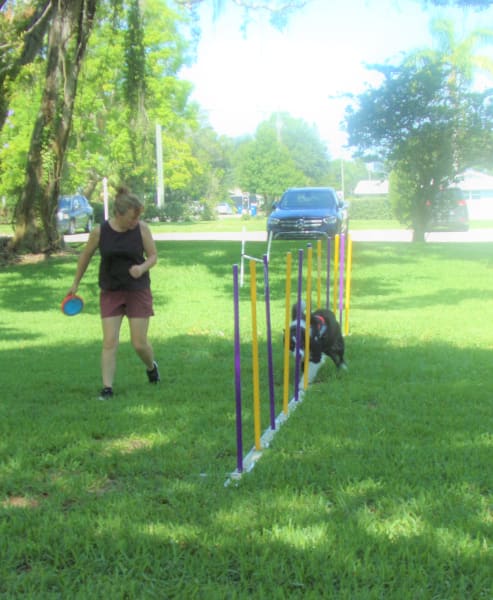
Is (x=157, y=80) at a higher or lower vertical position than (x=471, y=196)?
higher

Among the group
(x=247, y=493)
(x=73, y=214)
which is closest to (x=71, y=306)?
(x=247, y=493)

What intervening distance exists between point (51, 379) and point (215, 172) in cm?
6433

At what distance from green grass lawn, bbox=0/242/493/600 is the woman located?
0.52 m

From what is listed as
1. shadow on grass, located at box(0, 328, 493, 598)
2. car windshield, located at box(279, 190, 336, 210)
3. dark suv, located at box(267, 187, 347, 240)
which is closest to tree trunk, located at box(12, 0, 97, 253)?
dark suv, located at box(267, 187, 347, 240)

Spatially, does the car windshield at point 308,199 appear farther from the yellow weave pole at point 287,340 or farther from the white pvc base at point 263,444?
the yellow weave pole at point 287,340

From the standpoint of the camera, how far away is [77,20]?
1722cm

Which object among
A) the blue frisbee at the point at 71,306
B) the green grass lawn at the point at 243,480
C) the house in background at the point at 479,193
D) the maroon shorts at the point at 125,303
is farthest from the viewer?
the house in background at the point at 479,193

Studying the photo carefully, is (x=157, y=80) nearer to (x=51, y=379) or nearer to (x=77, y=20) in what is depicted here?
(x=77, y=20)

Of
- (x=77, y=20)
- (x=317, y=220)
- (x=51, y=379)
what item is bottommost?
(x=51, y=379)

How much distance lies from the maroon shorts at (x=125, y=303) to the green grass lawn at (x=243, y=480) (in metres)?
0.73


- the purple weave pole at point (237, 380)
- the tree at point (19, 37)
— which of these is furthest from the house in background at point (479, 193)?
the purple weave pole at point (237, 380)

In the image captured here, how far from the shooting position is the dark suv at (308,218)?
19.6 metres

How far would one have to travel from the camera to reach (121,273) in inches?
239

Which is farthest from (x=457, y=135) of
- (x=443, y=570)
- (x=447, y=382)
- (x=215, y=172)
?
(x=215, y=172)
